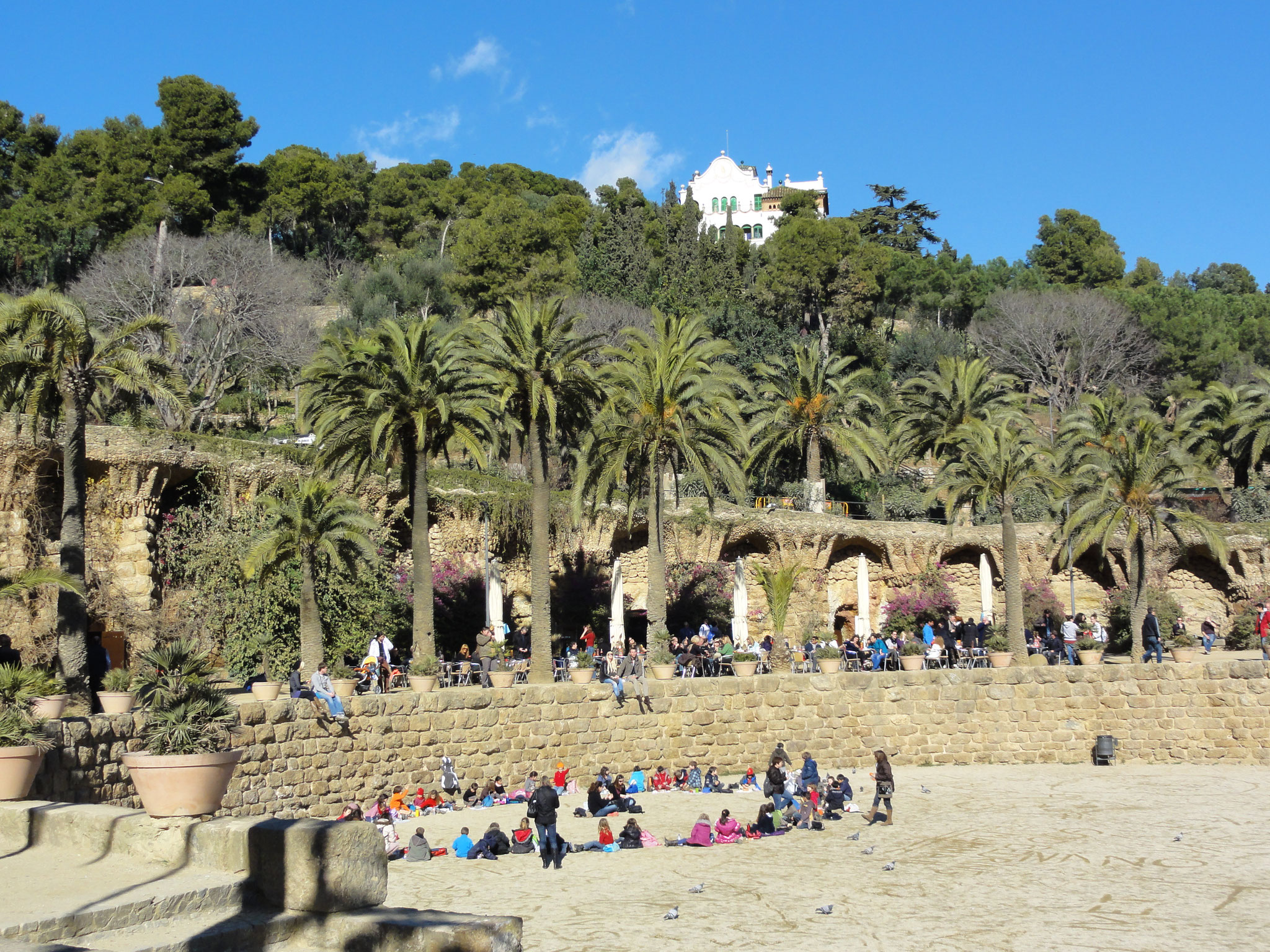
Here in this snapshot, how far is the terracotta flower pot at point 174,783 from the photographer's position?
326 inches

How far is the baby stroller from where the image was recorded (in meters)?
20.0

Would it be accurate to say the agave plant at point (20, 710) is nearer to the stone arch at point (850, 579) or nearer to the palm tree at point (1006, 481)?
the palm tree at point (1006, 481)

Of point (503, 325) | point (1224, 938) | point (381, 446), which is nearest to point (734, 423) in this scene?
point (503, 325)

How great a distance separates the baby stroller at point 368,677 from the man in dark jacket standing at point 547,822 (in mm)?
5275

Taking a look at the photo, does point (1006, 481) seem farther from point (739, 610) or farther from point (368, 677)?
point (368, 677)

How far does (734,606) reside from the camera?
30781 mm

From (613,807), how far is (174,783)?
11.6 meters

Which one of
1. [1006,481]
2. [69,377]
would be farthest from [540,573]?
[1006,481]

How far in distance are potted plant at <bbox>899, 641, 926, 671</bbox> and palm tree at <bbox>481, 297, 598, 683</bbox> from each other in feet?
27.0

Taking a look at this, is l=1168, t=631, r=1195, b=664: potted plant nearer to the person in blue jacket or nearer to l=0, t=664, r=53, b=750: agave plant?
the person in blue jacket

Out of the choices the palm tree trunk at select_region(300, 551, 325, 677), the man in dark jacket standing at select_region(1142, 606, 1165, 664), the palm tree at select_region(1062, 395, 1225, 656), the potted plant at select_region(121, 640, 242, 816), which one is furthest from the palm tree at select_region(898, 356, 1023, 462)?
the potted plant at select_region(121, 640, 242, 816)

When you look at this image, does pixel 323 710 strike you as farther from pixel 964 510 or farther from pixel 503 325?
pixel 964 510

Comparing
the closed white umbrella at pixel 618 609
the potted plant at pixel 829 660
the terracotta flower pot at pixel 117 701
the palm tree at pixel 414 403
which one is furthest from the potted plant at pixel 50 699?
the closed white umbrella at pixel 618 609

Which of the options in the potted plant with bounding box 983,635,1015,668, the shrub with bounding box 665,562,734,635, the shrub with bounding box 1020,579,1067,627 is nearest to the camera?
the potted plant with bounding box 983,635,1015,668
